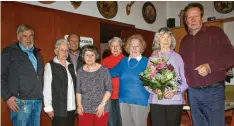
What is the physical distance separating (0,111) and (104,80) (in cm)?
152

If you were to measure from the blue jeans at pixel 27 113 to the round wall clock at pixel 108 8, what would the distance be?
8.65 ft

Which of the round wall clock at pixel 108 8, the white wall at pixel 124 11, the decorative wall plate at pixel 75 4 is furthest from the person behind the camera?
the round wall clock at pixel 108 8

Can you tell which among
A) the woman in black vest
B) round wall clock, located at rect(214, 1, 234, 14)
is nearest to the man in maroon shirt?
the woman in black vest

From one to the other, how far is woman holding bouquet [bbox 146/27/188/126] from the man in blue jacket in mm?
1205

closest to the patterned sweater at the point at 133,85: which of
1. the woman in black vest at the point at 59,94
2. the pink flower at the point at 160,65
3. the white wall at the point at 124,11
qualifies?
the pink flower at the point at 160,65

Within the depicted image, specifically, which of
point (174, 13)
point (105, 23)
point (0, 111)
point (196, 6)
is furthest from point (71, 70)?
point (174, 13)

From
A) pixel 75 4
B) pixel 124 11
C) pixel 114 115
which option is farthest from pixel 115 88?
pixel 124 11

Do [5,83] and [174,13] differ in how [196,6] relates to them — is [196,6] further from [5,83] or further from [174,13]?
[174,13]

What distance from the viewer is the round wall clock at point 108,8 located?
4.81 meters

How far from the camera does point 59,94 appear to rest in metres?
2.56

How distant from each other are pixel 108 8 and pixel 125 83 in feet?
9.00

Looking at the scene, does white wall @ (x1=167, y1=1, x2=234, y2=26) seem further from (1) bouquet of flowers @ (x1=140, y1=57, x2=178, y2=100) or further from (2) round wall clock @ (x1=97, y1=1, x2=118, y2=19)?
(1) bouquet of flowers @ (x1=140, y1=57, x2=178, y2=100)

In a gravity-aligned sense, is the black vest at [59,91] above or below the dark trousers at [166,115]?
above

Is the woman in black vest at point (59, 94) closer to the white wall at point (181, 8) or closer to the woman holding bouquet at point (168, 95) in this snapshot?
the woman holding bouquet at point (168, 95)
